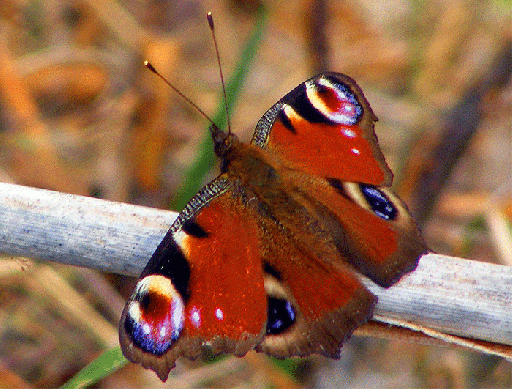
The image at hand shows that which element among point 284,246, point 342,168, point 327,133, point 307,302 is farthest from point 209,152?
point 307,302

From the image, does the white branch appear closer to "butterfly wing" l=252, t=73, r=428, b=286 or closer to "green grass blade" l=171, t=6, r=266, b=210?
"butterfly wing" l=252, t=73, r=428, b=286

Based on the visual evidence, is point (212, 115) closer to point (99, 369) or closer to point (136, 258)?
point (136, 258)

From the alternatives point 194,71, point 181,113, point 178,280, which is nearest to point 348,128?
point 178,280

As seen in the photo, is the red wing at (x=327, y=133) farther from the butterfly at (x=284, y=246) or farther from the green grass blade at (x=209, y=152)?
the green grass blade at (x=209, y=152)

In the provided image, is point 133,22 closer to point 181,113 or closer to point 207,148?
point 181,113

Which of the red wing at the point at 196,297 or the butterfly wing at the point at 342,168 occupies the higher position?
the butterfly wing at the point at 342,168

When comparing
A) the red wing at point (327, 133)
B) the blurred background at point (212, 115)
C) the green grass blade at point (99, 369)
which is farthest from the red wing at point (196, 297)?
the blurred background at point (212, 115)

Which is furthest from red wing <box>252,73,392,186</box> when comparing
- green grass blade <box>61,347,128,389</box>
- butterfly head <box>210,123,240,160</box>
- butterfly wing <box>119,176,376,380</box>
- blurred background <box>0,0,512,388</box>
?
green grass blade <box>61,347,128,389</box>
